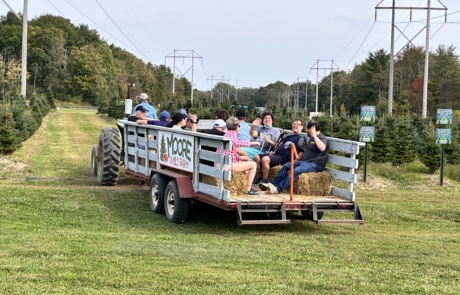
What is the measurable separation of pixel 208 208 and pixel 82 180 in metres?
4.84

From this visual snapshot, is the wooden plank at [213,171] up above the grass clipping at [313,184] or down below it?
above

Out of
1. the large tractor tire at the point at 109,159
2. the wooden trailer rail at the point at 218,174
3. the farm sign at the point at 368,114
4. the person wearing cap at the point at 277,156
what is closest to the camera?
the wooden trailer rail at the point at 218,174

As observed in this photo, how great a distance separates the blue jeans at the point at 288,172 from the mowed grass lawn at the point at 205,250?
0.67 metres

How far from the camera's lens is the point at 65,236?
8.26 m

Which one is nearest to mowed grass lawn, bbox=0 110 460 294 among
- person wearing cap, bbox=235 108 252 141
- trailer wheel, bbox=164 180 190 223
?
trailer wheel, bbox=164 180 190 223

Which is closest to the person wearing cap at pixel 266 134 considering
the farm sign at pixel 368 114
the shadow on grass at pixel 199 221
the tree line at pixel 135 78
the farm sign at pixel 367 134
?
the shadow on grass at pixel 199 221

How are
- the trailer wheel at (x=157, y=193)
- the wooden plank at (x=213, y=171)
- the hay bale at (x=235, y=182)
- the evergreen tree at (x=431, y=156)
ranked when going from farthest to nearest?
the evergreen tree at (x=431, y=156) < the trailer wheel at (x=157, y=193) < the hay bale at (x=235, y=182) < the wooden plank at (x=213, y=171)

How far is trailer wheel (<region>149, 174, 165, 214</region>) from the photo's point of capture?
10500mm

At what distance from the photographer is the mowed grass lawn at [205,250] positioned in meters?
6.12

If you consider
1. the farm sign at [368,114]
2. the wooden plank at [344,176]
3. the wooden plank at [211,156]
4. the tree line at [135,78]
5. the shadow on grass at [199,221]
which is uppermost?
the tree line at [135,78]

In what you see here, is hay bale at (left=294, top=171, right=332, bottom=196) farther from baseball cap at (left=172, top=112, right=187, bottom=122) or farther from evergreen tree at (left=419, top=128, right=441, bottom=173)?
evergreen tree at (left=419, top=128, right=441, bottom=173)

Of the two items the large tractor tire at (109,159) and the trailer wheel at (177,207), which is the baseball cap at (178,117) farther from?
the large tractor tire at (109,159)

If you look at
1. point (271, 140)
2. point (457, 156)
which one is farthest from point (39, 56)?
point (271, 140)

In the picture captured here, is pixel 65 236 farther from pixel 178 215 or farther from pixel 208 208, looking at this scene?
pixel 208 208
